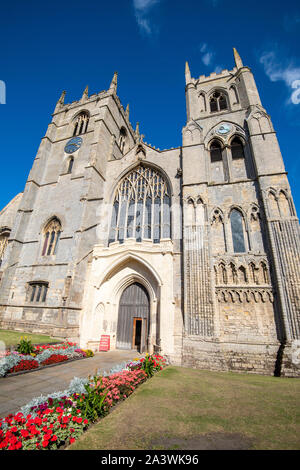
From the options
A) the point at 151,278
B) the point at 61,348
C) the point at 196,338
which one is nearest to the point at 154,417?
the point at 196,338

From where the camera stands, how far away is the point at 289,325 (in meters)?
9.84

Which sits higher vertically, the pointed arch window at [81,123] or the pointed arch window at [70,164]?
the pointed arch window at [81,123]

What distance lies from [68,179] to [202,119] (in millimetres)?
13317

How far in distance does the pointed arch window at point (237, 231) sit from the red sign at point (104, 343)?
976 centimetres

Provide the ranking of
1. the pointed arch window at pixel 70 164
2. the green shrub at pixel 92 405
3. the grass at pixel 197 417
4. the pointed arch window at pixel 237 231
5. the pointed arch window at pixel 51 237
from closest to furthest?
the grass at pixel 197 417 → the green shrub at pixel 92 405 → the pointed arch window at pixel 237 231 → the pointed arch window at pixel 51 237 → the pointed arch window at pixel 70 164

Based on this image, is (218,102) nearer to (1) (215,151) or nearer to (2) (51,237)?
(1) (215,151)

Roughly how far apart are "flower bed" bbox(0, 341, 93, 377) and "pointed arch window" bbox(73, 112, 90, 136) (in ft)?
71.8

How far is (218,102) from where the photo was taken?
18391 mm

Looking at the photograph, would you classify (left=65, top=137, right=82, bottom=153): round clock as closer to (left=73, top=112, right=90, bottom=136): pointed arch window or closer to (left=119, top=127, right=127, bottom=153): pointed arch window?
(left=73, top=112, right=90, bottom=136): pointed arch window

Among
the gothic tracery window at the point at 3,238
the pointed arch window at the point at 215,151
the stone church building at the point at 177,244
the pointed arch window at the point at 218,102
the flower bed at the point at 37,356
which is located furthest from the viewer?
the gothic tracery window at the point at 3,238

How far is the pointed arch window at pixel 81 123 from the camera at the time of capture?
24.0 m

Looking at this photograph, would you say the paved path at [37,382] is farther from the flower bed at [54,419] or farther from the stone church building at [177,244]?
the stone church building at [177,244]

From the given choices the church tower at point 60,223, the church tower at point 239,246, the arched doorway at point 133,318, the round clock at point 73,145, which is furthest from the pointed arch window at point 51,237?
the church tower at point 239,246

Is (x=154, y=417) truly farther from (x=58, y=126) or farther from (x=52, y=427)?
(x=58, y=126)
